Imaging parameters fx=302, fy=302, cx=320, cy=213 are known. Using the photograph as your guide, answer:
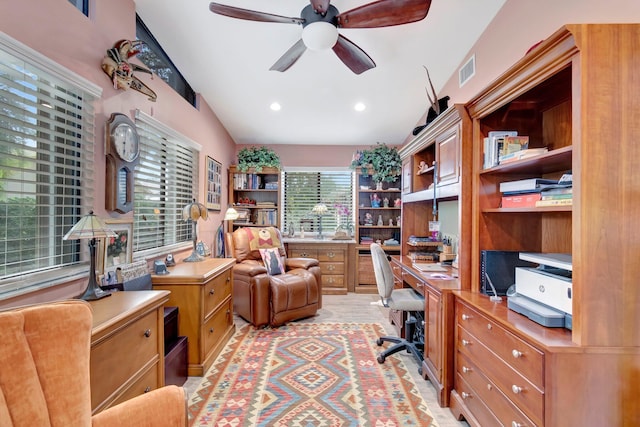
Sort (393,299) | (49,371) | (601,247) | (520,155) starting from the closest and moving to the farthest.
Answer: (49,371) → (601,247) → (520,155) → (393,299)

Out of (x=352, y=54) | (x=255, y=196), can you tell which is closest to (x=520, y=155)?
(x=352, y=54)

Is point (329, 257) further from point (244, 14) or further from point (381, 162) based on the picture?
point (244, 14)

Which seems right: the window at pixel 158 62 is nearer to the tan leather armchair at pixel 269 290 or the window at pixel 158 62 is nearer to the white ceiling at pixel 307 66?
the white ceiling at pixel 307 66

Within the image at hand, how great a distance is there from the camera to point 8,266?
4.54ft

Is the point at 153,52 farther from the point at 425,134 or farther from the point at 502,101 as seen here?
the point at 502,101

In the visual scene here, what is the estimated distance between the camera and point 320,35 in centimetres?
199

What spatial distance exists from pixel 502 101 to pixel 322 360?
2.33 meters

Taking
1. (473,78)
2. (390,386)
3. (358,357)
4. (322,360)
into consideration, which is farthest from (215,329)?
(473,78)

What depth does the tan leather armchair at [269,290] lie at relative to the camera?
325cm

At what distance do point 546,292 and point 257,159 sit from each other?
4112mm

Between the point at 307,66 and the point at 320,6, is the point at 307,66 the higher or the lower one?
the higher one

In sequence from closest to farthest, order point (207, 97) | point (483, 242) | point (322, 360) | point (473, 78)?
point (483, 242) < point (322, 360) < point (473, 78) < point (207, 97)

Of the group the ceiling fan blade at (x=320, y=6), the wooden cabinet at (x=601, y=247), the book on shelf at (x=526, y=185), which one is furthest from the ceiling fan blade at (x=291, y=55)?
the book on shelf at (x=526, y=185)

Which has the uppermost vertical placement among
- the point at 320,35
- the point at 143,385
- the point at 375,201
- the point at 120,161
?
the point at 320,35
